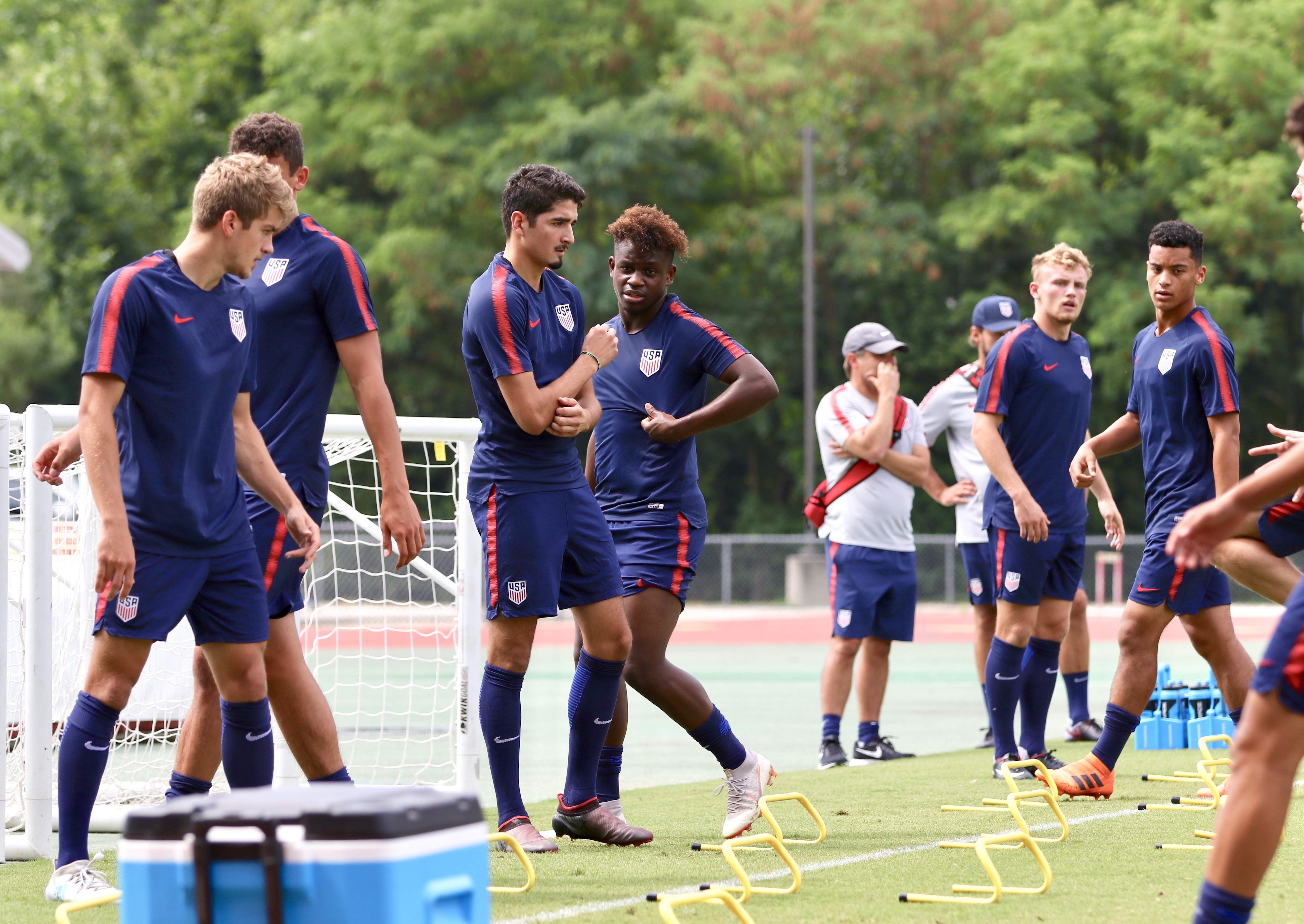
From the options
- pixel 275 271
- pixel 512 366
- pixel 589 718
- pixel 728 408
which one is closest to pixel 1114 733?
pixel 728 408

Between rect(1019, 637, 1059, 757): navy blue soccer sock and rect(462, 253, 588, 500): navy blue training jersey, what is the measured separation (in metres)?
3.01

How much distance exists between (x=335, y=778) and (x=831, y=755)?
13.7ft

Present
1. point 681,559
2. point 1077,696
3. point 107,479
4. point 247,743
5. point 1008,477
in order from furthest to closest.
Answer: point 1077,696
point 1008,477
point 681,559
point 247,743
point 107,479

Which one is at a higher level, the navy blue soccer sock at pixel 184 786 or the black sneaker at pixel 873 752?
the navy blue soccer sock at pixel 184 786

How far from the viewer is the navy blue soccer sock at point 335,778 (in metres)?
4.76

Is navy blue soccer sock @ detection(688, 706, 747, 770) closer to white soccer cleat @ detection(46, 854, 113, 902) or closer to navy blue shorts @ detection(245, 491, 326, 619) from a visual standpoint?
navy blue shorts @ detection(245, 491, 326, 619)

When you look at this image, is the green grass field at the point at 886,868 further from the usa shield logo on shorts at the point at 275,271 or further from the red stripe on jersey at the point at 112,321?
the usa shield logo on shorts at the point at 275,271

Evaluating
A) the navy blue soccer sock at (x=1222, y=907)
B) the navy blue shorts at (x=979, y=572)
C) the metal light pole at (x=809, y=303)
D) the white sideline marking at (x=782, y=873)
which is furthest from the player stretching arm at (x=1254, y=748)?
the metal light pole at (x=809, y=303)

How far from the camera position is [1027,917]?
427 centimetres

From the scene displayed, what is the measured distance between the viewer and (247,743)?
14.9 feet

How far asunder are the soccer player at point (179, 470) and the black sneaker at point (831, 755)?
4.43m

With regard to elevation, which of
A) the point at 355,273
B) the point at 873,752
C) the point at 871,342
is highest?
the point at 871,342

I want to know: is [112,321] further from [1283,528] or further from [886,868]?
[1283,528]

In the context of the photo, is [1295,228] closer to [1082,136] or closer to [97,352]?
[1082,136]
